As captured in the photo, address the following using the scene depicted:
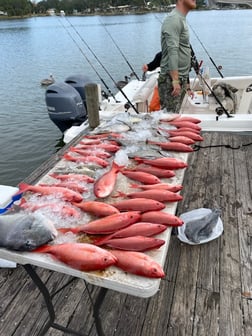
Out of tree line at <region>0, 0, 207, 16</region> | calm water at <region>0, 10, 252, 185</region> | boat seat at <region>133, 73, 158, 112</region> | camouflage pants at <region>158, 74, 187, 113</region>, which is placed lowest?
calm water at <region>0, 10, 252, 185</region>

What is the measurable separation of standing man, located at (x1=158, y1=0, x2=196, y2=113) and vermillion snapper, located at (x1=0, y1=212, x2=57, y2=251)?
2.88 metres

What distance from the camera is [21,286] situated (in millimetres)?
2299

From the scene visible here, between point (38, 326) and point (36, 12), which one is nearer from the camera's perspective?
point (38, 326)

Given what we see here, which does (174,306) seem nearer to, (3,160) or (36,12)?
(3,160)

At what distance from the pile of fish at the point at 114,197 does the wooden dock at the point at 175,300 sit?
0.79 metres

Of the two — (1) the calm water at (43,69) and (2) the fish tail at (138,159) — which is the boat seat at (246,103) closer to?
(1) the calm water at (43,69)

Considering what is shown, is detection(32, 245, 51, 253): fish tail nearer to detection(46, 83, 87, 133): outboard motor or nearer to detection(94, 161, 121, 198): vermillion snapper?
detection(94, 161, 121, 198): vermillion snapper

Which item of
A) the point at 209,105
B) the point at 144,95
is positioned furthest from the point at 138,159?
the point at 209,105

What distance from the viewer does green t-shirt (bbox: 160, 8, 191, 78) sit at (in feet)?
11.7

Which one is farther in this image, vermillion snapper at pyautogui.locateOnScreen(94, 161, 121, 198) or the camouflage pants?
the camouflage pants

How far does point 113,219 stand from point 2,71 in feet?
59.5

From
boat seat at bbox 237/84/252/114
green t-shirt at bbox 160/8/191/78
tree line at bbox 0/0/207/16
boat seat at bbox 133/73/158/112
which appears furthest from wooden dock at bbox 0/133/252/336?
tree line at bbox 0/0/207/16

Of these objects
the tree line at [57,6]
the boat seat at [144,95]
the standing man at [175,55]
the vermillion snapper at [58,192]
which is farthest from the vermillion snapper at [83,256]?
the tree line at [57,6]

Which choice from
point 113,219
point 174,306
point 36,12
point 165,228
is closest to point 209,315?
point 174,306
